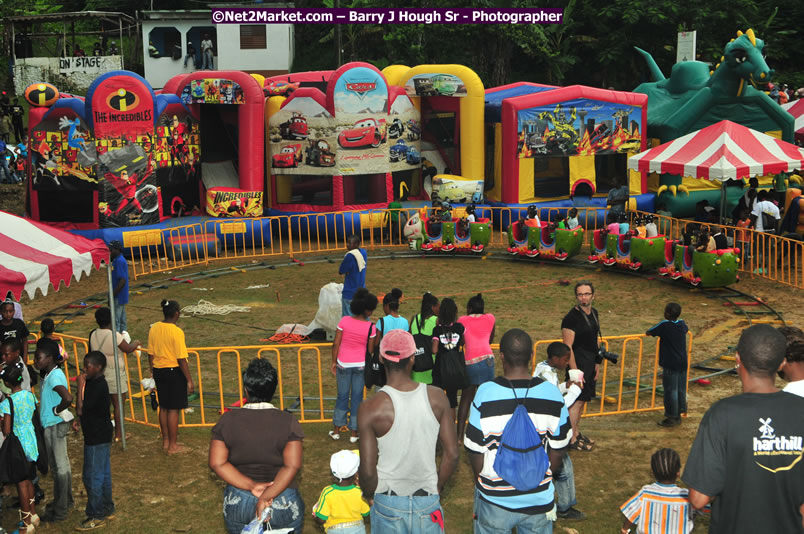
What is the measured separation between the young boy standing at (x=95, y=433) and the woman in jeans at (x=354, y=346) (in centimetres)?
A: 241

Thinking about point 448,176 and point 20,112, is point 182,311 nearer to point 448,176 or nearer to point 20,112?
point 448,176

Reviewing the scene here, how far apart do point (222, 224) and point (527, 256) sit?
7.22 meters

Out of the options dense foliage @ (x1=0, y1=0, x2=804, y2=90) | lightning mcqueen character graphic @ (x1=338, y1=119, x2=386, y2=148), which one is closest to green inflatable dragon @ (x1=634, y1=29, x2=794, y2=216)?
lightning mcqueen character graphic @ (x1=338, y1=119, x2=386, y2=148)

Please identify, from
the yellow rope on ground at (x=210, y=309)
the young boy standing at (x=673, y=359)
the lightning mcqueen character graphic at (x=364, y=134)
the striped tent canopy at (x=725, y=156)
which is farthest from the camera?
the lightning mcqueen character graphic at (x=364, y=134)

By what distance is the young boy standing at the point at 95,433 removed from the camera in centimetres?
798

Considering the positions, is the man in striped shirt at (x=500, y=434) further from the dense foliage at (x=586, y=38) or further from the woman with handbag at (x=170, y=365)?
the dense foliage at (x=586, y=38)

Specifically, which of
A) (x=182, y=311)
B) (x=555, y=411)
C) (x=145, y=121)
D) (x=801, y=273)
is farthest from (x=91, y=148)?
(x=555, y=411)

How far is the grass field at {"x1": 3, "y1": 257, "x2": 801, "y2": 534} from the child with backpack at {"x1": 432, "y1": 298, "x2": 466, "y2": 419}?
3.23 ft

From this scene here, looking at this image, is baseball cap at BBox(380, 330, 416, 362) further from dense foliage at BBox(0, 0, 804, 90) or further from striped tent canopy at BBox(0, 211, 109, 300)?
dense foliage at BBox(0, 0, 804, 90)

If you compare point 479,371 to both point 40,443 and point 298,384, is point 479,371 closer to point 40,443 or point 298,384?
point 298,384

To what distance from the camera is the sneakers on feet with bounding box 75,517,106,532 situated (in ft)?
26.3

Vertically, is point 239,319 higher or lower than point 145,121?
lower

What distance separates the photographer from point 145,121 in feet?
67.4

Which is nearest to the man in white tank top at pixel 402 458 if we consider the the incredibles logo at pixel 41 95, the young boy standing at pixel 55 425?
the young boy standing at pixel 55 425
